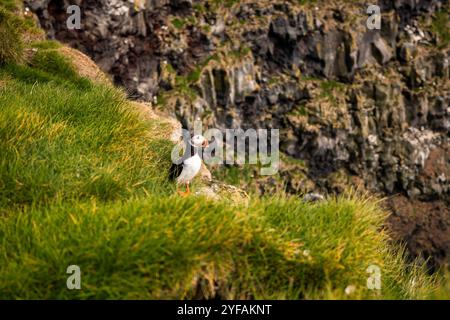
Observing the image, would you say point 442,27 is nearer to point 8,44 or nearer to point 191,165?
point 8,44

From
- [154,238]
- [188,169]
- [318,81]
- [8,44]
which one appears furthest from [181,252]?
[318,81]

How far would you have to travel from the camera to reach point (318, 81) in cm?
14600

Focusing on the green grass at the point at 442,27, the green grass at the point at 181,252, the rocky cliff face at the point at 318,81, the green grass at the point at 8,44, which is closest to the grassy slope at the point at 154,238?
the green grass at the point at 181,252

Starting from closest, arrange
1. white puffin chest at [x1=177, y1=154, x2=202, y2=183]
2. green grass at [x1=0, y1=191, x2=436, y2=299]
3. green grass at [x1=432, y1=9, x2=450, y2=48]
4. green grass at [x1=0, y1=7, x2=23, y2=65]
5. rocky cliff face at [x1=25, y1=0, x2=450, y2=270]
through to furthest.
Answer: green grass at [x1=0, y1=191, x2=436, y2=299]
white puffin chest at [x1=177, y1=154, x2=202, y2=183]
green grass at [x1=0, y1=7, x2=23, y2=65]
rocky cliff face at [x1=25, y1=0, x2=450, y2=270]
green grass at [x1=432, y1=9, x2=450, y2=48]

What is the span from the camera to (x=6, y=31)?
16.9m

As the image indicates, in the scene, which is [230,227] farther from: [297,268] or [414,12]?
[414,12]

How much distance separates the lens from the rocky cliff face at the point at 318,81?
12219 cm

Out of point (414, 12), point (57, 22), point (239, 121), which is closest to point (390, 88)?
point (414, 12)

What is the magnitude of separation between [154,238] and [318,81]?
145 metres

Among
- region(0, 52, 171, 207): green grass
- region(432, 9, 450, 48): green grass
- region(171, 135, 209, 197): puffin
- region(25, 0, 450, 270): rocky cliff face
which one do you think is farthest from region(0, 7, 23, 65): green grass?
region(432, 9, 450, 48): green grass

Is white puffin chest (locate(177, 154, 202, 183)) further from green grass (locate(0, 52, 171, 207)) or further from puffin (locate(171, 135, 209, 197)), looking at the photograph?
green grass (locate(0, 52, 171, 207))

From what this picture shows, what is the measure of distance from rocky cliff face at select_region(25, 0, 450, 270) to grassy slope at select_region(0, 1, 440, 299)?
10542cm

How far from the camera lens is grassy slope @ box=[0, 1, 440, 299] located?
5938 millimetres
